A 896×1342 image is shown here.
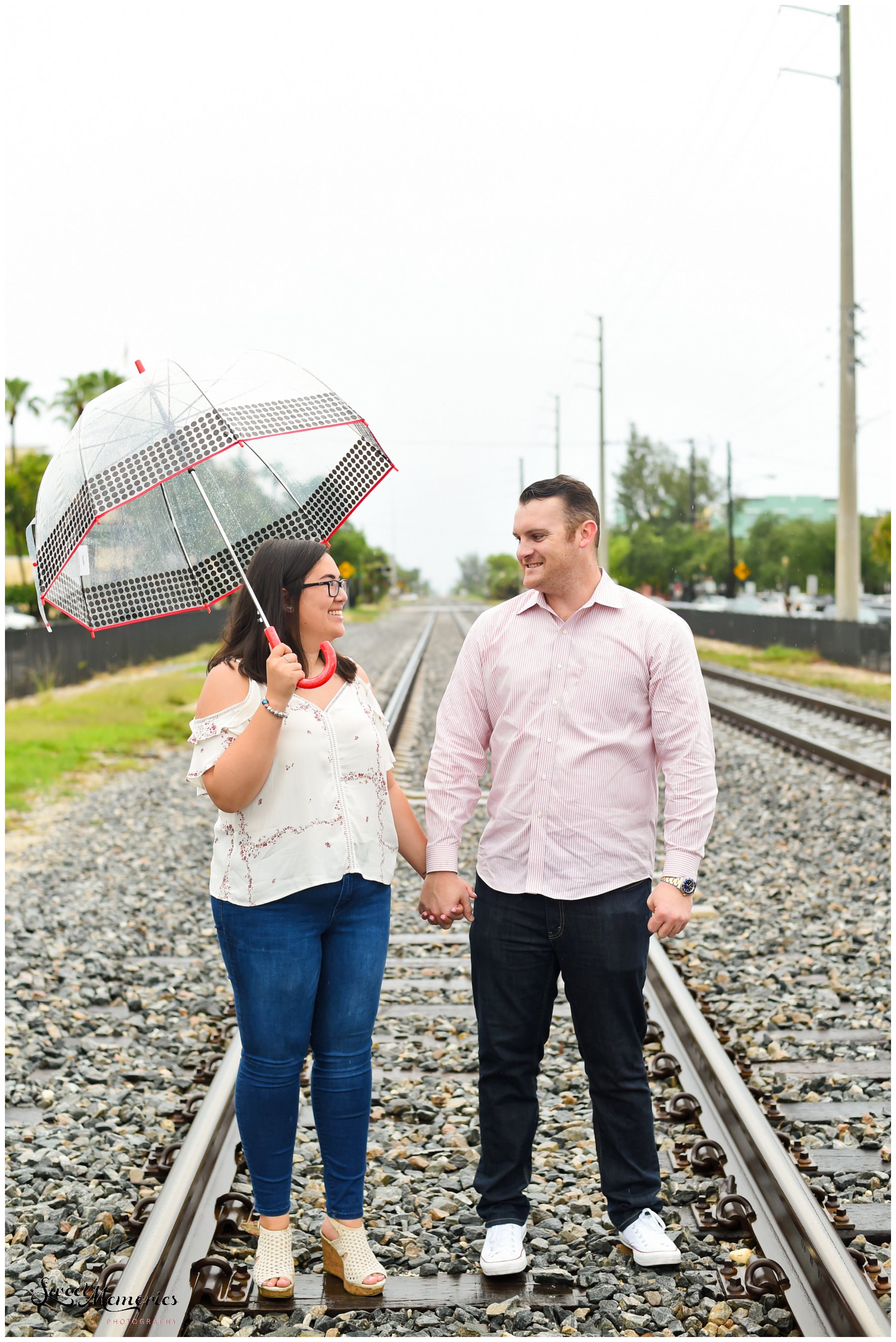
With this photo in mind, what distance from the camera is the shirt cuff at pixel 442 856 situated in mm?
3170

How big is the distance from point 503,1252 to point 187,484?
2.12 m

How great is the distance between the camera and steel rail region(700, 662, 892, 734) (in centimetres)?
1439

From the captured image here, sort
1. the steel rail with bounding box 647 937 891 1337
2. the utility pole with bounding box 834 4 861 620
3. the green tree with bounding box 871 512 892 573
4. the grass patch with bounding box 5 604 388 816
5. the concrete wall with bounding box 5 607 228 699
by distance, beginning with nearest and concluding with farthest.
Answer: the steel rail with bounding box 647 937 891 1337
the grass patch with bounding box 5 604 388 816
the concrete wall with bounding box 5 607 228 699
the utility pole with bounding box 834 4 861 620
the green tree with bounding box 871 512 892 573

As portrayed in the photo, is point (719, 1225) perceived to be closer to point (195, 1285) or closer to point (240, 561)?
point (195, 1285)

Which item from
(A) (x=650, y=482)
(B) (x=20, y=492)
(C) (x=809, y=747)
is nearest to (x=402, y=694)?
(C) (x=809, y=747)

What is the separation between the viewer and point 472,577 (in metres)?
114

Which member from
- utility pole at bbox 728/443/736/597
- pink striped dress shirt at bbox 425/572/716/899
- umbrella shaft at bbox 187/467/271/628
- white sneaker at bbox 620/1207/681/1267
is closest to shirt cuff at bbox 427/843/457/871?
pink striped dress shirt at bbox 425/572/716/899

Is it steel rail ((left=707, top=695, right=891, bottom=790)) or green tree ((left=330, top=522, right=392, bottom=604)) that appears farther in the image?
green tree ((left=330, top=522, right=392, bottom=604))

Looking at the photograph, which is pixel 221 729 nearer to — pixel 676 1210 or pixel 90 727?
pixel 676 1210

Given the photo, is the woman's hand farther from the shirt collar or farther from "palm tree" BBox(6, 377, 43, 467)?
"palm tree" BBox(6, 377, 43, 467)

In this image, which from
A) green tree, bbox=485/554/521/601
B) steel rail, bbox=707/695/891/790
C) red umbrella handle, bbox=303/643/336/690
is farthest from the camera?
green tree, bbox=485/554/521/601

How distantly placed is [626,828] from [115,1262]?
1.72 metres

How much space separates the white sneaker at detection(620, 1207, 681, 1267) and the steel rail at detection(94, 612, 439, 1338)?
112 cm

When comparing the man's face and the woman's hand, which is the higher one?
the man's face
